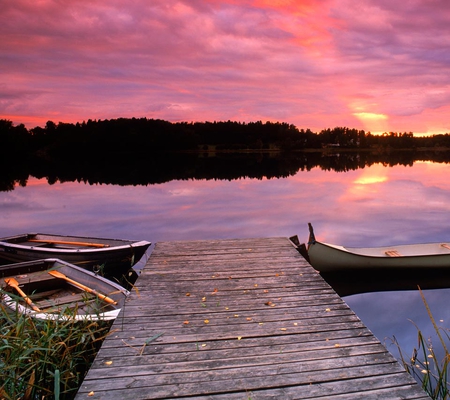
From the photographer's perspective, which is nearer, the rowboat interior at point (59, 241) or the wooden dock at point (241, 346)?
the wooden dock at point (241, 346)

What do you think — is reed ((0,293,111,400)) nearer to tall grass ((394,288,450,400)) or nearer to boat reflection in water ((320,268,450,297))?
tall grass ((394,288,450,400))

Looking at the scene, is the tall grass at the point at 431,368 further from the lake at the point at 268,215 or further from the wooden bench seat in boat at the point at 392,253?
the wooden bench seat in boat at the point at 392,253

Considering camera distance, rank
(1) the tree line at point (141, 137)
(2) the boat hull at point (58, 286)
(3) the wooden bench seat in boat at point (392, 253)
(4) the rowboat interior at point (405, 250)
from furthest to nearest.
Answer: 1. (1) the tree line at point (141, 137)
2. (4) the rowboat interior at point (405, 250)
3. (3) the wooden bench seat in boat at point (392, 253)
4. (2) the boat hull at point (58, 286)

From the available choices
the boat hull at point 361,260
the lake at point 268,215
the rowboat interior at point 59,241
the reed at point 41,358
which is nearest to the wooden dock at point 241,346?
the reed at point 41,358

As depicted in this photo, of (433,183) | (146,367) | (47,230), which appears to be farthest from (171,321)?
(433,183)

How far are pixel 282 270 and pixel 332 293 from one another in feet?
3.46

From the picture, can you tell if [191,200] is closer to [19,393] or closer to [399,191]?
[399,191]

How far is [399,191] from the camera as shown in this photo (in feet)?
87.2

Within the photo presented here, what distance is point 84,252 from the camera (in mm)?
7980

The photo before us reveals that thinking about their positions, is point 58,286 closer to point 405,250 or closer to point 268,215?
point 405,250

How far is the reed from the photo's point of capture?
9.94 ft

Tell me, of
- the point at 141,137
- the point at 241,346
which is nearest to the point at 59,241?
the point at 241,346

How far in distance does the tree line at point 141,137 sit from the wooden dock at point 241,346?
88.6 meters

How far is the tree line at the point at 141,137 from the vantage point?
92438mm
